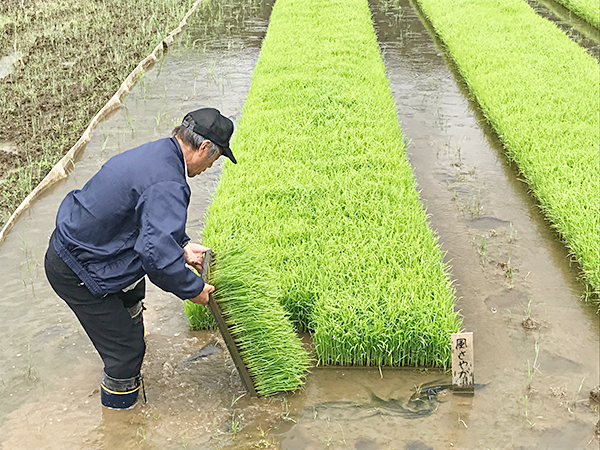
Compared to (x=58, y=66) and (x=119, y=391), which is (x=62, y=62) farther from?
(x=119, y=391)

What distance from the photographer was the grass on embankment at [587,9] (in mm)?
10469

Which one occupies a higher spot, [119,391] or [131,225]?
[131,225]

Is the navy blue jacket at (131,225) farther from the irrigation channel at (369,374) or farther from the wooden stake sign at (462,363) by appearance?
the wooden stake sign at (462,363)

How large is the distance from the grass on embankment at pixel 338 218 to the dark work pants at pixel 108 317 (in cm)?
53

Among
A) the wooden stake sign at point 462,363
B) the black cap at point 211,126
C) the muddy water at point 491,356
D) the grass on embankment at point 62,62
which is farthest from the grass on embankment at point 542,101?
the grass on embankment at point 62,62

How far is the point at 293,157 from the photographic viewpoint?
5051mm

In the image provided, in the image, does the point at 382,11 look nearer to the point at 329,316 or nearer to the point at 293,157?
the point at 293,157

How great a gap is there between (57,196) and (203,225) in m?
1.27

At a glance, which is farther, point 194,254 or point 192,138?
point 194,254

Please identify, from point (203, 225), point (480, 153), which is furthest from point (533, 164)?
point (203, 225)

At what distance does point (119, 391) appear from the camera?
287cm

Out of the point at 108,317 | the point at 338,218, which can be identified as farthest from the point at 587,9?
the point at 108,317

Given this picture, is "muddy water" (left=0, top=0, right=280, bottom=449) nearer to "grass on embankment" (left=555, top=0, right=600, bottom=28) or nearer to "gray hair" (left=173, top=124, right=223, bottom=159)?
"gray hair" (left=173, top=124, right=223, bottom=159)

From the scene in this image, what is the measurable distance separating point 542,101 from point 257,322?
4.51m
